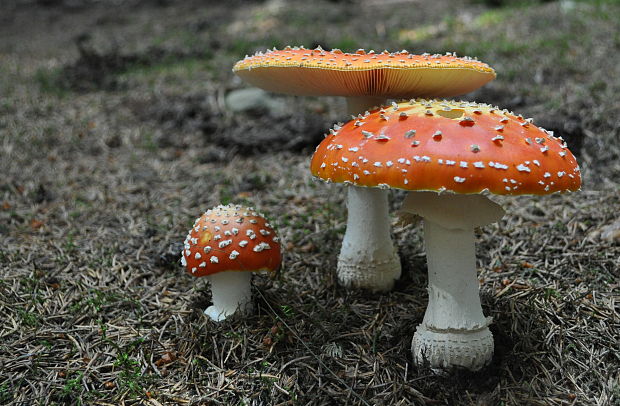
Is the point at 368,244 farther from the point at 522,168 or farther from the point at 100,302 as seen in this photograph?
the point at 100,302

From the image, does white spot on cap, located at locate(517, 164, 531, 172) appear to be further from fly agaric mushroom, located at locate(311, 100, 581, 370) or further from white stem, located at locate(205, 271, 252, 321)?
white stem, located at locate(205, 271, 252, 321)

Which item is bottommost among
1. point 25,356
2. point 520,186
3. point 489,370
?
point 489,370

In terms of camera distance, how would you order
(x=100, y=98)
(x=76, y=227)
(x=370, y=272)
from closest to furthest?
1. (x=370, y=272)
2. (x=76, y=227)
3. (x=100, y=98)

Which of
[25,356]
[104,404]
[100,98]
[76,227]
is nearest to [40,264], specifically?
[76,227]

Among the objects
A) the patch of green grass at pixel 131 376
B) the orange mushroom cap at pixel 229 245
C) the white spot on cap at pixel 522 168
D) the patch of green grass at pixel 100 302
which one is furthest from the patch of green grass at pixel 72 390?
the white spot on cap at pixel 522 168

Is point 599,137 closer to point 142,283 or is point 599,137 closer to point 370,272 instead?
point 370,272

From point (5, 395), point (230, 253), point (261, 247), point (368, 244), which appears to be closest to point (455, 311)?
point (368, 244)

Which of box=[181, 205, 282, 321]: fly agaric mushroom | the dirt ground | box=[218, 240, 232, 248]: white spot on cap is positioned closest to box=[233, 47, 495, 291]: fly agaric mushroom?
the dirt ground
